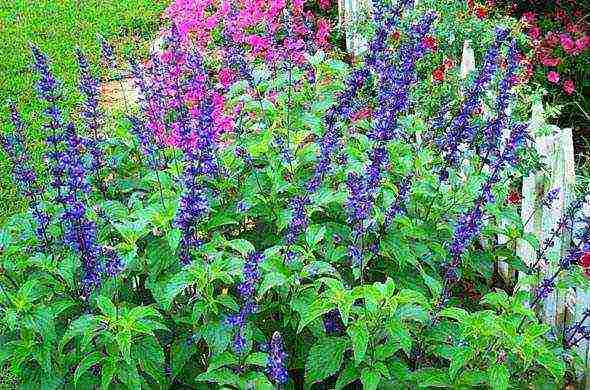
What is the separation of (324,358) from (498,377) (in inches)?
23.2

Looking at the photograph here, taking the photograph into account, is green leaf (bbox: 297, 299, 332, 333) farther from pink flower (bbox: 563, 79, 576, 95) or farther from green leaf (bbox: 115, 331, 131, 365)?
pink flower (bbox: 563, 79, 576, 95)

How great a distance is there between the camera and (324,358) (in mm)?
2855

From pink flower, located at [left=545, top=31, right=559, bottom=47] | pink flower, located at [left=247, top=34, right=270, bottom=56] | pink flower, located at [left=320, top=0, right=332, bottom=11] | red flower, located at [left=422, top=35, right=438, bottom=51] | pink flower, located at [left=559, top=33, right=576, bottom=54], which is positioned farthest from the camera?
pink flower, located at [left=320, top=0, right=332, bottom=11]

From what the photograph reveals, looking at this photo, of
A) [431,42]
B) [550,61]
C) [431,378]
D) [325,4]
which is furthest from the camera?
[325,4]

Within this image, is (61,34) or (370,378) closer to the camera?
(370,378)

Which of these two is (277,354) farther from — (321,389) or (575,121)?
(575,121)

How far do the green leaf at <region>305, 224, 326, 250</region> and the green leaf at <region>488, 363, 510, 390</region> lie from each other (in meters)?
0.73

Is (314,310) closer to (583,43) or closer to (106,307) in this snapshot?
(106,307)

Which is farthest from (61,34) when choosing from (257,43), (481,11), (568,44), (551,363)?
(551,363)

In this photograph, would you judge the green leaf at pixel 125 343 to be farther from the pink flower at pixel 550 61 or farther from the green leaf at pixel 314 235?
the pink flower at pixel 550 61

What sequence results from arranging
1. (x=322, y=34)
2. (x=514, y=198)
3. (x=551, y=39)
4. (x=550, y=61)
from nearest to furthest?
1. (x=514, y=198)
2. (x=550, y=61)
3. (x=551, y=39)
4. (x=322, y=34)

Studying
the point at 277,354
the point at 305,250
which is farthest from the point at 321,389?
the point at 277,354

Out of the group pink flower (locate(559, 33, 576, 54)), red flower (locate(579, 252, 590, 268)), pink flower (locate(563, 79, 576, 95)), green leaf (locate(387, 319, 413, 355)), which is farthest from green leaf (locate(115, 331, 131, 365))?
pink flower (locate(559, 33, 576, 54))

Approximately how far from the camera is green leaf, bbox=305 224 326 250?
2.92m
